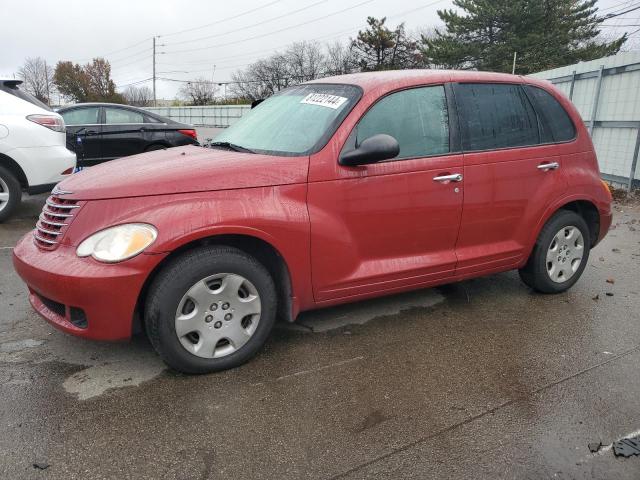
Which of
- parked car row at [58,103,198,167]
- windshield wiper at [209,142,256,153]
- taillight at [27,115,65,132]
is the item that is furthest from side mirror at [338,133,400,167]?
parked car row at [58,103,198,167]

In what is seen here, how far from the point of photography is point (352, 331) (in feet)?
11.8

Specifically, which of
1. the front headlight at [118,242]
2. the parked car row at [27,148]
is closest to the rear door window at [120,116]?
the parked car row at [27,148]

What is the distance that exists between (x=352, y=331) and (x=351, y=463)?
1.37 meters

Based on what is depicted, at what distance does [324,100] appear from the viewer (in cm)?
348

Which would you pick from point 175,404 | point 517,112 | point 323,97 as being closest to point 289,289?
point 175,404

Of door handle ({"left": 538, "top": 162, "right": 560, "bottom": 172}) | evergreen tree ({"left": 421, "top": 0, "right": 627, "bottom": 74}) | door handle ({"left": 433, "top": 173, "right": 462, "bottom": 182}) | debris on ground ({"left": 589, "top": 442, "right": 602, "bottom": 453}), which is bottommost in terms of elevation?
debris on ground ({"left": 589, "top": 442, "right": 602, "bottom": 453})

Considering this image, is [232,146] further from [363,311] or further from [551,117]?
[551,117]

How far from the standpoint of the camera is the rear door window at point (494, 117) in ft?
12.0

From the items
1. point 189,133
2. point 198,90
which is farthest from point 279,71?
point 189,133

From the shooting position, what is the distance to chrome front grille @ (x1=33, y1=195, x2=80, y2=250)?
2.80 metres

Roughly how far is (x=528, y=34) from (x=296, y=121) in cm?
3301

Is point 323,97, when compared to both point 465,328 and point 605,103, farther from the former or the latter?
point 605,103

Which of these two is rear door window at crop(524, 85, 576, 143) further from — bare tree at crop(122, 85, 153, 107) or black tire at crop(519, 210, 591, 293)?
bare tree at crop(122, 85, 153, 107)

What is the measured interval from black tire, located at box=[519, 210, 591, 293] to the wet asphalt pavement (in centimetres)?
29
